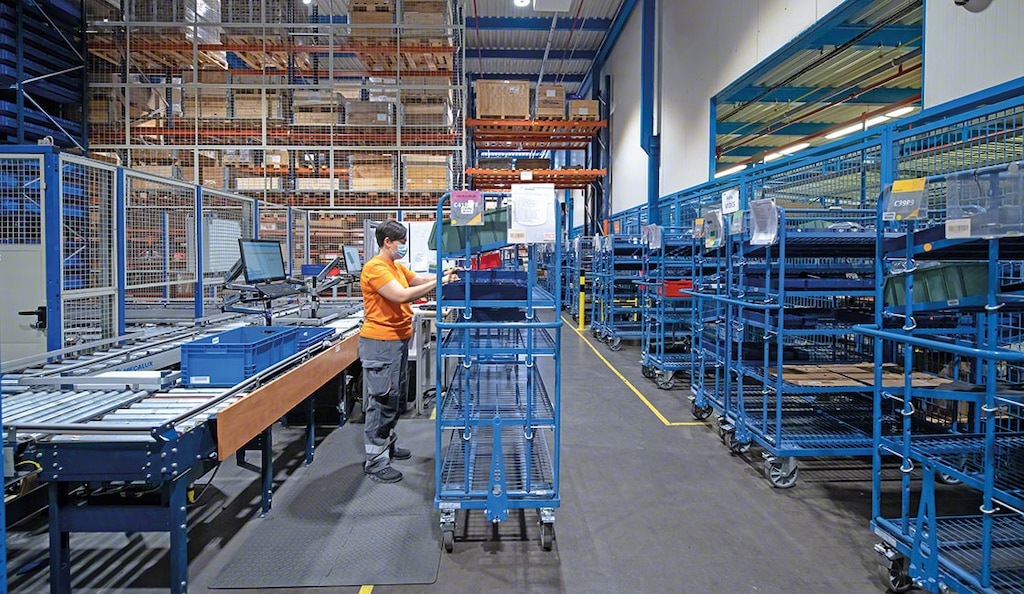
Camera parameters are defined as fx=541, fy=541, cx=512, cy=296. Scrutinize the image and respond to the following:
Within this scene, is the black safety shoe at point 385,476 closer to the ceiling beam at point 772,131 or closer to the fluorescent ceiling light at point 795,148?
the ceiling beam at point 772,131

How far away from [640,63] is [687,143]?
142 inches

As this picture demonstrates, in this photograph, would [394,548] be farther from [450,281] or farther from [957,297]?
[957,297]

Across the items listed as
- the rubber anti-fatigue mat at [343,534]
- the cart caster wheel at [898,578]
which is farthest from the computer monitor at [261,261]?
the cart caster wheel at [898,578]

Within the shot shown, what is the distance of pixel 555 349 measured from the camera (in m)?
3.15

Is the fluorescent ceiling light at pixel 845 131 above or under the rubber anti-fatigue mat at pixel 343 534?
above

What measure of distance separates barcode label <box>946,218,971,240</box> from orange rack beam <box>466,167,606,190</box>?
40.9 feet

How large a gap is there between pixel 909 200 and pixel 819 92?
8833 millimetres

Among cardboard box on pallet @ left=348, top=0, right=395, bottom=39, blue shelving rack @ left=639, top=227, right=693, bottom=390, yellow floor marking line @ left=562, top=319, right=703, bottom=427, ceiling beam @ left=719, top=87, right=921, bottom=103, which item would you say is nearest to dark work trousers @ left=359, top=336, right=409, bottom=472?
yellow floor marking line @ left=562, top=319, right=703, bottom=427

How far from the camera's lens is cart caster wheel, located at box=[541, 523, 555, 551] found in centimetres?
316

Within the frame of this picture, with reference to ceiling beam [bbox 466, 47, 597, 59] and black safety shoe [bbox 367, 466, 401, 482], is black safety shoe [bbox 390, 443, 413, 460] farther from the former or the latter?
ceiling beam [bbox 466, 47, 597, 59]

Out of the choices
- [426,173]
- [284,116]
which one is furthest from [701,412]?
[284,116]

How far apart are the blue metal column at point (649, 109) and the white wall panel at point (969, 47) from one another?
750 centimetres

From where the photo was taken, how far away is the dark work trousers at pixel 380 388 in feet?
12.6

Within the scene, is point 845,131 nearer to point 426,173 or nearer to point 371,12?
point 426,173
